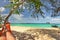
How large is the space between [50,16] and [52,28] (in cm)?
13

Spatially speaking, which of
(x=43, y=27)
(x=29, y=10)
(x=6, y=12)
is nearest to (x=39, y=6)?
(x=29, y=10)

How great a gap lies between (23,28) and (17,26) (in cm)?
7

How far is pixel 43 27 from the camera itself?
1494 mm

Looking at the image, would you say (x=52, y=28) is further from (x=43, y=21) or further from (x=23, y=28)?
(x=23, y=28)

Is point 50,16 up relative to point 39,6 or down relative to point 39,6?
down

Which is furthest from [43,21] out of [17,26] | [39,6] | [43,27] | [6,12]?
[6,12]

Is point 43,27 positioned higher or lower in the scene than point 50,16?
lower

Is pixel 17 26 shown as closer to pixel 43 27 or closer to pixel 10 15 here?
pixel 10 15

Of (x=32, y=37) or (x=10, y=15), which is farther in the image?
(x=32, y=37)

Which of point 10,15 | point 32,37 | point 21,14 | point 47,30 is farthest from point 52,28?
point 10,15

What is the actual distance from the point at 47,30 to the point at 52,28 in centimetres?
6

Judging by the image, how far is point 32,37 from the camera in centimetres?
153

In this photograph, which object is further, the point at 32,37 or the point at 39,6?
the point at 32,37

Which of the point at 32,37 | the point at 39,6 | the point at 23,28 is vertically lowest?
the point at 32,37
